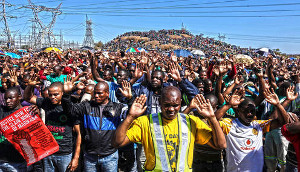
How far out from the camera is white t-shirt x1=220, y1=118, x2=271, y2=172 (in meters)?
2.51

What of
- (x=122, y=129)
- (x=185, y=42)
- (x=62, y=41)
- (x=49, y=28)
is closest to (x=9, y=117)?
(x=122, y=129)

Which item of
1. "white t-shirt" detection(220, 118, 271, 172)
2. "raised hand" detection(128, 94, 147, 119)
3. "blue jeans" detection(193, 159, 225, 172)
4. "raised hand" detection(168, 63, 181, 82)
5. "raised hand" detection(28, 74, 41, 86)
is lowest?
"blue jeans" detection(193, 159, 225, 172)

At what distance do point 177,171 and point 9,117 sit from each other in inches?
91.9

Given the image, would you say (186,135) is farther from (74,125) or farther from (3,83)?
(3,83)

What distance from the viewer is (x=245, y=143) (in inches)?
98.8

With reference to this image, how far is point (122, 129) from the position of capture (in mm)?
1872

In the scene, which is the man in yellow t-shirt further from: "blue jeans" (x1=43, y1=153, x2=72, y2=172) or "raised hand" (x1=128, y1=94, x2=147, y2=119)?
"blue jeans" (x1=43, y1=153, x2=72, y2=172)

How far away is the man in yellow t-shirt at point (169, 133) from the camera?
1.88 m

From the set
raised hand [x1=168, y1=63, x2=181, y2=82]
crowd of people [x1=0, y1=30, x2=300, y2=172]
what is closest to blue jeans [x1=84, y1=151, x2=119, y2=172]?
crowd of people [x1=0, y1=30, x2=300, y2=172]

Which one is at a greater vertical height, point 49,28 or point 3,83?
point 49,28

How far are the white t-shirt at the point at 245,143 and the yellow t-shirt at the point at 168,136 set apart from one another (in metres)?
0.61

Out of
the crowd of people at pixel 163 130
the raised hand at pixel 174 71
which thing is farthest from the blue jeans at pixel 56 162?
the raised hand at pixel 174 71

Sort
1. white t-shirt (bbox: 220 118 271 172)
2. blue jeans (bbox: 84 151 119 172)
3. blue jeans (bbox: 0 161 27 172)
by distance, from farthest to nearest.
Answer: blue jeans (bbox: 0 161 27 172), blue jeans (bbox: 84 151 119 172), white t-shirt (bbox: 220 118 271 172)

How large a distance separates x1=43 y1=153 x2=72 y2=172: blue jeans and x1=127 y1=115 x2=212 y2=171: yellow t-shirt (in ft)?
4.92
